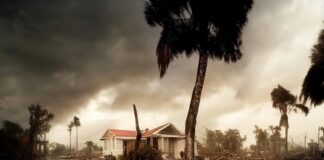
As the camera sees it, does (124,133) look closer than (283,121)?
No

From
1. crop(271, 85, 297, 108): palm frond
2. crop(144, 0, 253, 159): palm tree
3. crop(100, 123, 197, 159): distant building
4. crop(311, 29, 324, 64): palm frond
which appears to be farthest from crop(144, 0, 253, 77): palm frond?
crop(271, 85, 297, 108): palm frond

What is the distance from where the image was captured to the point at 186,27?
10125 mm

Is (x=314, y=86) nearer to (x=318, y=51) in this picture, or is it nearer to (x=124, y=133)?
(x=318, y=51)

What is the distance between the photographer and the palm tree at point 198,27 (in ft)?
32.4

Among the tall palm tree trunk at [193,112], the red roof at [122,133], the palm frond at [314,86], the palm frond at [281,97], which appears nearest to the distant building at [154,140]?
the red roof at [122,133]

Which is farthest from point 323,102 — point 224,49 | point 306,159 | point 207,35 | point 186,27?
point 306,159

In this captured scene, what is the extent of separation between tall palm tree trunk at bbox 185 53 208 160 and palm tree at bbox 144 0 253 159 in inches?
1.3

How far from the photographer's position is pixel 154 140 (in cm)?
3500

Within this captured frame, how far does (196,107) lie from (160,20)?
3.42 m

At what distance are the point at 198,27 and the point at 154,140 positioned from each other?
2660 centimetres

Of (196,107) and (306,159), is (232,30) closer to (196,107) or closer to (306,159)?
(196,107)

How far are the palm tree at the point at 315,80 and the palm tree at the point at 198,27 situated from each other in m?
3.01

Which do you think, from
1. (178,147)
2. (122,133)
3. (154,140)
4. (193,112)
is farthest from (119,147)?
(193,112)

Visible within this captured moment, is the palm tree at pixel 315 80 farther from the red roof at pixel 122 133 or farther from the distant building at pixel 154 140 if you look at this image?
the red roof at pixel 122 133
